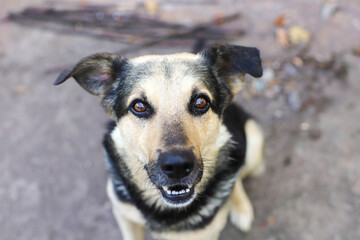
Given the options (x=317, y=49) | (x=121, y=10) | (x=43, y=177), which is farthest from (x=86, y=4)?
(x=317, y=49)

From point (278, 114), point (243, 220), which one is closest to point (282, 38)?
point (278, 114)

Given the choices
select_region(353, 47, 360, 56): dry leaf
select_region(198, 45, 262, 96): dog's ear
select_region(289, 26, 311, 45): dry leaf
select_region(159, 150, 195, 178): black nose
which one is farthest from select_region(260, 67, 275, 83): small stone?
select_region(159, 150, 195, 178): black nose

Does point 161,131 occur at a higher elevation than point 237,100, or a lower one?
higher

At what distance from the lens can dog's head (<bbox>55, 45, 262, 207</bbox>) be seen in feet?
7.83

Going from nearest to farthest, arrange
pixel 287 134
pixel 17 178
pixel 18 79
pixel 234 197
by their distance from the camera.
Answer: pixel 234 197 < pixel 17 178 < pixel 287 134 < pixel 18 79

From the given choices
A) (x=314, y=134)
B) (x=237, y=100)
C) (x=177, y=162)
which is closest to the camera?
(x=177, y=162)

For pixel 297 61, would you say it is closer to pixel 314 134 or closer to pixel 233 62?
pixel 314 134

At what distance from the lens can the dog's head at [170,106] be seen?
7.83ft

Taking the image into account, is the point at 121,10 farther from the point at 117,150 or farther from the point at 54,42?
the point at 117,150

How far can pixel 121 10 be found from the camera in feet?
18.5

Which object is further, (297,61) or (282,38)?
(282,38)

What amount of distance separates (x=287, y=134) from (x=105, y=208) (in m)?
2.63

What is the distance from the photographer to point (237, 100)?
4.81m

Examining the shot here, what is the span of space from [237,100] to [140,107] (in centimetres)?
248
